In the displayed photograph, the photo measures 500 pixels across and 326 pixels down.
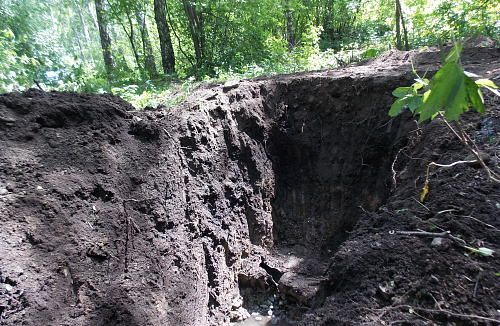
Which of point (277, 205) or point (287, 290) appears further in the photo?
point (277, 205)

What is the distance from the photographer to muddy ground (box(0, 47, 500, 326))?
2047 millimetres

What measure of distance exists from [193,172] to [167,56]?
6.42m

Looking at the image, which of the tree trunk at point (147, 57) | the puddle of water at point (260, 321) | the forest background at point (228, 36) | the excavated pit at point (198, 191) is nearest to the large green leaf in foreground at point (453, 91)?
the excavated pit at point (198, 191)

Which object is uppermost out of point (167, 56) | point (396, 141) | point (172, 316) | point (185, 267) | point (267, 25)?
point (267, 25)

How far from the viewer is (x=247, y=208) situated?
447cm

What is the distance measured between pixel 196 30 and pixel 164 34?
949 millimetres

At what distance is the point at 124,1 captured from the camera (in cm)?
842

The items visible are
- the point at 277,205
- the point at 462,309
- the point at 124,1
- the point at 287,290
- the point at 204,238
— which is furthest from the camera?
the point at 124,1

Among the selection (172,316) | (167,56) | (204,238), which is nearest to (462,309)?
(172,316)

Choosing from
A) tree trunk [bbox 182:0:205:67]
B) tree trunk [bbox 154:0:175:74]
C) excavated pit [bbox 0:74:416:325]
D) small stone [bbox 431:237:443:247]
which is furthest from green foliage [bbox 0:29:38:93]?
small stone [bbox 431:237:443:247]

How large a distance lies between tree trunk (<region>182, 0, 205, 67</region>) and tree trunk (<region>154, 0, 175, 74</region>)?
0.69 m

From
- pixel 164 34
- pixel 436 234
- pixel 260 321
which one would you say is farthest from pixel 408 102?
pixel 164 34

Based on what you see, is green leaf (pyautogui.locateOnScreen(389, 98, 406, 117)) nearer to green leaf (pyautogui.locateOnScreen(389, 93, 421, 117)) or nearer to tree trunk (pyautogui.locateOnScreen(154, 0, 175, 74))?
green leaf (pyautogui.locateOnScreen(389, 93, 421, 117))

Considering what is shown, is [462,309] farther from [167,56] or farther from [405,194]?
[167,56]
